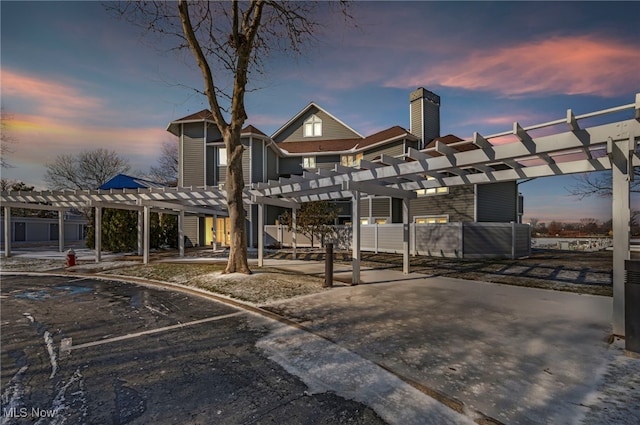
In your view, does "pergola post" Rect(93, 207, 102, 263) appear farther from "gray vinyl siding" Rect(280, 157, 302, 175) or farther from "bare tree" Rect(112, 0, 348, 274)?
"gray vinyl siding" Rect(280, 157, 302, 175)

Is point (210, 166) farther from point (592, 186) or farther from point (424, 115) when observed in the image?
point (592, 186)

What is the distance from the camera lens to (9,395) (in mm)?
2916

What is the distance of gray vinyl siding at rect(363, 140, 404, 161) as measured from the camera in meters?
20.1

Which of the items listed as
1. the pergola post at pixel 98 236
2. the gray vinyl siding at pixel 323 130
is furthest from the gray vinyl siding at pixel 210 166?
the pergola post at pixel 98 236

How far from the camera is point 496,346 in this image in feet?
13.3

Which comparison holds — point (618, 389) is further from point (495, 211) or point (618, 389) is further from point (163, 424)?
point (495, 211)

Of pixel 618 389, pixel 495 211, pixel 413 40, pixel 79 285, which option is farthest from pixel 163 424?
pixel 495 211

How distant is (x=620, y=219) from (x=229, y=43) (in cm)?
→ 1068

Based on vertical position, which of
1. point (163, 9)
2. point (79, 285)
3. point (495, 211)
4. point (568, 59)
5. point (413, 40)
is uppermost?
point (163, 9)

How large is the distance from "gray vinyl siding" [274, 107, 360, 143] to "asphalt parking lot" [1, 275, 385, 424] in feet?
71.7

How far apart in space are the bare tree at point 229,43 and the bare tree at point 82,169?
103ft

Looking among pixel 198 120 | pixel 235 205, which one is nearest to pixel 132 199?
pixel 235 205

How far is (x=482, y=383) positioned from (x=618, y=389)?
1299 millimetres

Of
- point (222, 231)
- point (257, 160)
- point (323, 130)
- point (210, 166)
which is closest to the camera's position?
point (210, 166)
